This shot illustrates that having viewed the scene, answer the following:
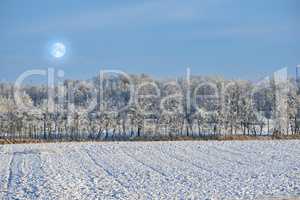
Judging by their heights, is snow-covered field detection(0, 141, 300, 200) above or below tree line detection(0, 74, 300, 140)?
below

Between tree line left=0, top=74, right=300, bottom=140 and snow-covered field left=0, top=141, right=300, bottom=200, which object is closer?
snow-covered field left=0, top=141, right=300, bottom=200

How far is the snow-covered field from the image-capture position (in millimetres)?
24422

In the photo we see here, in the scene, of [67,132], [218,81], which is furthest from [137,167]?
[218,81]

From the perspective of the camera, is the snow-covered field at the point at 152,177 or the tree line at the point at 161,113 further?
the tree line at the point at 161,113

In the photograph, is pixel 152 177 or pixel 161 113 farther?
pixel 161 113

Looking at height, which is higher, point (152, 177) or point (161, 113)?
point (161, 113)

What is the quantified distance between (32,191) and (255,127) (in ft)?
273

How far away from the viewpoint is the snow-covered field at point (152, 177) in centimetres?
2442

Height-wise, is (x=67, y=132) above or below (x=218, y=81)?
below

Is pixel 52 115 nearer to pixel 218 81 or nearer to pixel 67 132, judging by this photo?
pixel 67 132

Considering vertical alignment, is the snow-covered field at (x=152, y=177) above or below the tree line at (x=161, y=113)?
below

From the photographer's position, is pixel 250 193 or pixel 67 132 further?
pixel 67 132

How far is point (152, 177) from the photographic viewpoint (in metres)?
30.9

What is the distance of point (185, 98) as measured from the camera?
421 ft
